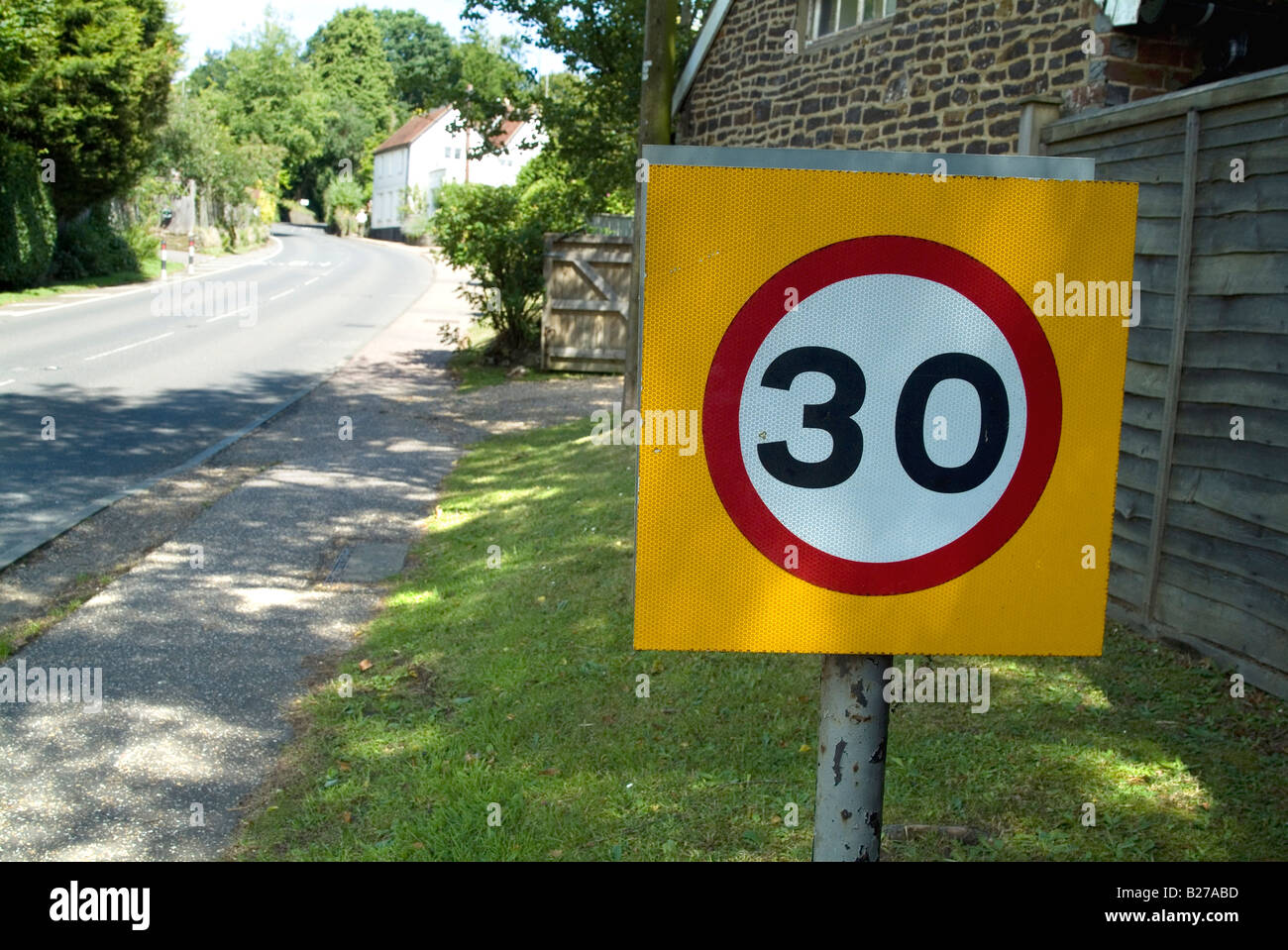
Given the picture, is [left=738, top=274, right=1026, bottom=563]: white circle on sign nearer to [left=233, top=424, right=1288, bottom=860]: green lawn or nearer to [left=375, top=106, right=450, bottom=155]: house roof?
[left=233, top=424, right=1288, bottom=860]: green lawn

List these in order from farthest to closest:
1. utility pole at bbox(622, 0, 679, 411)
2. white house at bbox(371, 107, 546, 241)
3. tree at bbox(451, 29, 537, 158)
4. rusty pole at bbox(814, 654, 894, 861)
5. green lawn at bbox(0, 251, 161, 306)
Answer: white house at bbox(371, 107, 546, 241) → green lawn at bbox(0, 251, 161, 306) → tree at bbox(451, 29, 537, 158) → utility pole at bbox(622, 0, 679, 411) → rusty pole at bbox(814, 654, 894, 861)

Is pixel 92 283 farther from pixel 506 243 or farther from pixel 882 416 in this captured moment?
pixel 882 416

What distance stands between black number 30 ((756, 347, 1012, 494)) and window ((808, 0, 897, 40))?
902cm

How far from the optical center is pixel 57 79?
28.3 metres

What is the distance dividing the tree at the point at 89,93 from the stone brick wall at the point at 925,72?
1845 cm

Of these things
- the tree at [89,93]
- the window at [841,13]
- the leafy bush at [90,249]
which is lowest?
the leafy bush at [90,249]

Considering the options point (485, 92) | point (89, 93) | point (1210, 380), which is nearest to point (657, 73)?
point (485, 92)

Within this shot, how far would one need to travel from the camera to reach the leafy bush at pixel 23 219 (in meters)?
26.0

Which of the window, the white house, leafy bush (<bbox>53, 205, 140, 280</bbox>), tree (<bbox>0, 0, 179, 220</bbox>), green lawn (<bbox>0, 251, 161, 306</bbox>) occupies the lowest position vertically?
green lawn (<bbox>0, 251, 161, 306</bbox>)

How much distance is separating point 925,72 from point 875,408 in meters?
8.25

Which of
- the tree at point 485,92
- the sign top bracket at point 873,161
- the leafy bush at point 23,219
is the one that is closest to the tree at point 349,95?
the leafy bush at point 23,219

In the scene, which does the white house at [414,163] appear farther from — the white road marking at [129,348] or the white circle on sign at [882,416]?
the white circle on sign at [882,416]

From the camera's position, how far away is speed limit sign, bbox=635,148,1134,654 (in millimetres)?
1578

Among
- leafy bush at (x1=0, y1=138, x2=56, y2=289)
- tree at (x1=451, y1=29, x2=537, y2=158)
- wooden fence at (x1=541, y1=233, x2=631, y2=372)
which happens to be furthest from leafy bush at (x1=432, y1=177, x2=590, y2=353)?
leafy bush at (x1=0, y1=138, x2=56, y2=289)
